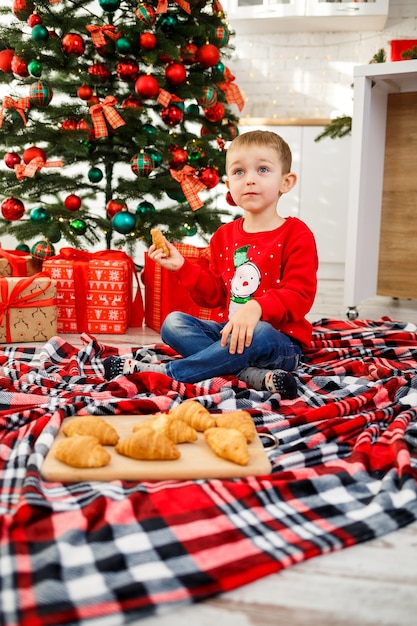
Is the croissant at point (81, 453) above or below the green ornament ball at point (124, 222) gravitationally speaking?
below

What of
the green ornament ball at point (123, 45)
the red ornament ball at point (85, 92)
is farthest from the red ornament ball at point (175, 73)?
the red ornament ball at point (85, 92)

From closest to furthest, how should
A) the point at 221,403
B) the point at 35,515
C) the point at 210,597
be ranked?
1. the point at 210,597
2. the point at 35,515
3. the point at 221,403

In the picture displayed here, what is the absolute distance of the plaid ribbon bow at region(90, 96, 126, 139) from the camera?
7.27 ft

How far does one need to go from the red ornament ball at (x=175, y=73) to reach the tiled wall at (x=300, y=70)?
198 centimetres

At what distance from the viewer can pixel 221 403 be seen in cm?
132

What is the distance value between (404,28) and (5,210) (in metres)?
2.81

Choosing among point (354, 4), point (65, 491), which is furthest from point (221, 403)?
point (354, 4)

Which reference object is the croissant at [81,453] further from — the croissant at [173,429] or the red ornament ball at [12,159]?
the red ornament ball at [12,159]

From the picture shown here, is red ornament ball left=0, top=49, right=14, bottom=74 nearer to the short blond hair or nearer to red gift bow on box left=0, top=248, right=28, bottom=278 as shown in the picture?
red gift bow on box left=0, top=248, right=28, bottom=278

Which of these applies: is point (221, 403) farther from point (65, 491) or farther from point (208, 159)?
point (208, 159)

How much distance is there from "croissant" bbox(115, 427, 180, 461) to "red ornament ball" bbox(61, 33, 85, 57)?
1603 mm

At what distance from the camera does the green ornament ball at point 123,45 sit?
7.22ft

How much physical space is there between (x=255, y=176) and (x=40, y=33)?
1.06 metres

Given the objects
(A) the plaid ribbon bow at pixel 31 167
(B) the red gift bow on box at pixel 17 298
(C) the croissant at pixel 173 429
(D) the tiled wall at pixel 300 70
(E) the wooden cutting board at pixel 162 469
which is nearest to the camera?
(E) the wooden cutting board at pixel 162 469
